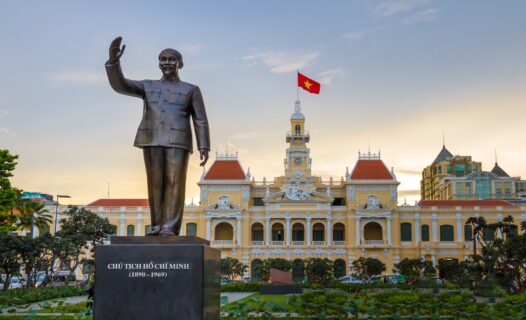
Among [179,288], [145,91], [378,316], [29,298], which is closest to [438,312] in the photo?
[378,316]

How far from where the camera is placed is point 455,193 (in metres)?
108

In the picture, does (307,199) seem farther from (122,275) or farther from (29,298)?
(122,275)

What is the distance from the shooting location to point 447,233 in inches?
2400

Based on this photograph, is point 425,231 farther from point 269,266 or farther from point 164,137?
point 164,137

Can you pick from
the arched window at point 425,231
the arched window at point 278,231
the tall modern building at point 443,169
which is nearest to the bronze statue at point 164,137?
the arched window at point 278,231

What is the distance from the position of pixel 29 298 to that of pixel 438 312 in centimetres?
1686

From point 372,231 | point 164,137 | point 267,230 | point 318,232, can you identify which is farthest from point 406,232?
point 164,137

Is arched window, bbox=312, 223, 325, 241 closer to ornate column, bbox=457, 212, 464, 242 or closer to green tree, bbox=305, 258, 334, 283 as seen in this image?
ornate column, bbox=457, 212, 464, 242

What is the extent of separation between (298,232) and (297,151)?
8.08 m

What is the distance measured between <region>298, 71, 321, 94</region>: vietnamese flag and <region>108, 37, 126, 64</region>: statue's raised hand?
46.8 metres

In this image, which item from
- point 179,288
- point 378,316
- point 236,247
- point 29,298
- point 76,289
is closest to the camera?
point 179,288

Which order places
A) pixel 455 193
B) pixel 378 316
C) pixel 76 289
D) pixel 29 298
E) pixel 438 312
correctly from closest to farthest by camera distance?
pixel 378 316
pixel 438 312
pixel 29 298
pixel 76 289
pixel 455 193

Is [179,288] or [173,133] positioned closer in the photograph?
[179,288]

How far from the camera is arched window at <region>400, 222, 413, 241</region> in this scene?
6105 centimetres
